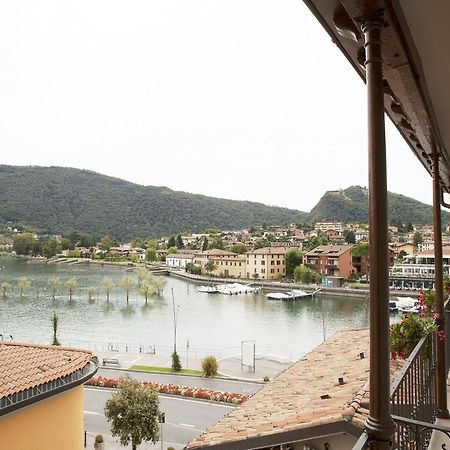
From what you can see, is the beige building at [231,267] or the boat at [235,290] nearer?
the boat at [235,290]

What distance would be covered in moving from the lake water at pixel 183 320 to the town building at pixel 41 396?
14615 millimetres

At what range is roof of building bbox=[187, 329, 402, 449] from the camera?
285cm

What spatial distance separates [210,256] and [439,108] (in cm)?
5338

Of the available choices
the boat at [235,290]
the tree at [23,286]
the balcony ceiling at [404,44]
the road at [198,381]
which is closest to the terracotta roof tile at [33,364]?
the balcony ceiling at [404,44]

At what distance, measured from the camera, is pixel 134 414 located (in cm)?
1035

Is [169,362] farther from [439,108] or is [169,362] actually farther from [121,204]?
[121,204]

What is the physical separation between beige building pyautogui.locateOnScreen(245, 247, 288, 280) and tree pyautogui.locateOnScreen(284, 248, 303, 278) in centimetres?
89

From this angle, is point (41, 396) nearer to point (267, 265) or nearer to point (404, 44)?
point (404, 44)

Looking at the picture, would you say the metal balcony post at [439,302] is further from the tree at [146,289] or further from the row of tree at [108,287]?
the tree at [146,289]

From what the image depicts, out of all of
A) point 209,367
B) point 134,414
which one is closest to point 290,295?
point 209,367

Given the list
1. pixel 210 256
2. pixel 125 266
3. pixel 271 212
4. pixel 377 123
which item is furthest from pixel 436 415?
pixel 271 212

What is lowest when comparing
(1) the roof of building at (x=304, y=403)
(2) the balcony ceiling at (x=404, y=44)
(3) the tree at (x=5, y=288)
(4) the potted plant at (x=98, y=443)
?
(4) the potted plant at (x=98, y=443)

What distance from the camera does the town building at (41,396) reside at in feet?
16.3

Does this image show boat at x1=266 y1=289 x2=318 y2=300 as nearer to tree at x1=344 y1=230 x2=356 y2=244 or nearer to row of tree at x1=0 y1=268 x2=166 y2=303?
row of tree at x1=0 y1=268 x2=166 y2=303
